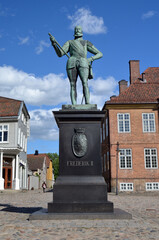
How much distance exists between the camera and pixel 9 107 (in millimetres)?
32844

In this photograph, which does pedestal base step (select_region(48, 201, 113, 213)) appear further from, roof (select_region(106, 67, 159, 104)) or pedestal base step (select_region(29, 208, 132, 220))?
roof (select_region(106, 67, 159, 104))

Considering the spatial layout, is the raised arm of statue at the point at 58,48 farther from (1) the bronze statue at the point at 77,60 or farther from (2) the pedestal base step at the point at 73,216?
(2) the pedestal base step at the point at 73,216

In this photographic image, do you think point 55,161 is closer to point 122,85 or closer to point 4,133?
point 4,133

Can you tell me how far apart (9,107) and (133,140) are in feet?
46.9

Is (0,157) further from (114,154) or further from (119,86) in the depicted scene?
(119,86)

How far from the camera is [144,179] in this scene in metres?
28.2

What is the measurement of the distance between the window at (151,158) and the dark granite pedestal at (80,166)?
21353 mm

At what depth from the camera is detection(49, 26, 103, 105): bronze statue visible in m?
A: 9.30

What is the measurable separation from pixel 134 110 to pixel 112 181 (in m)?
7.45

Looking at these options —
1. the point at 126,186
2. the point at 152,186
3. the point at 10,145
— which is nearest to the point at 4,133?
the point at 10,145

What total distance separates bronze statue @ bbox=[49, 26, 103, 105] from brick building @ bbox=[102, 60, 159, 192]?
19.5 m

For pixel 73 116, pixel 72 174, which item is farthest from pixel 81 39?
pixel 72 174

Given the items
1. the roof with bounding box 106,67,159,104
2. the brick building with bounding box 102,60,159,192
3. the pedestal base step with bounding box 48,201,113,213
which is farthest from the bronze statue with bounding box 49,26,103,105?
the roof with bounding box 106,67,159,104

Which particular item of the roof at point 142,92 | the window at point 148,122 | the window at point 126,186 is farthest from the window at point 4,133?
the window at point 148,122
